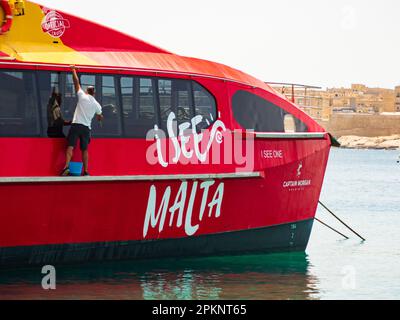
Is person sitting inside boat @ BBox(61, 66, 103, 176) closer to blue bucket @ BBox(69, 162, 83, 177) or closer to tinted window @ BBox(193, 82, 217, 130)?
blue bucket @ BBox(69, 162, 83, 177)

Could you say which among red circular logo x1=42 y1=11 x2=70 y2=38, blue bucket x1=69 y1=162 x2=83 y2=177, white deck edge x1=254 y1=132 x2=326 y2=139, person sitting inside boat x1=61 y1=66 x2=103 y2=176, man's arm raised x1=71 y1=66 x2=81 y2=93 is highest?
red circular logo x1=42 y1=11 x2=70 y2=38

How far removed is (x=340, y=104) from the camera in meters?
187

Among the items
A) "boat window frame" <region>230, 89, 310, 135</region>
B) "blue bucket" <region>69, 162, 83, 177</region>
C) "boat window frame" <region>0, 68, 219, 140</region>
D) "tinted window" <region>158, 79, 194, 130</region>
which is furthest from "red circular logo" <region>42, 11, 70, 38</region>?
"boat window frame" <region>230, 89, 310, 135</region>

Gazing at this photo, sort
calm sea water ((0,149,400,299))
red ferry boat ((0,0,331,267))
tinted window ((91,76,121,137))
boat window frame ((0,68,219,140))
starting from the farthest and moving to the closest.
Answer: tinted window ((91,76,121,137)) < calm sea water ((0,149,400,299)) < boat window frame ((0,68,219,140)) < red ferry boat ((0,0,331,267))

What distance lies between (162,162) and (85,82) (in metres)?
1.52

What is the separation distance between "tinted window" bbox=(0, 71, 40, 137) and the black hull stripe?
147cm

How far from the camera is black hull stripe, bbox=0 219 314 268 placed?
42.0ft

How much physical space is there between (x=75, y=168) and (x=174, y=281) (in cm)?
226

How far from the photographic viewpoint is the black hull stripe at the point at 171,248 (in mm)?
12789

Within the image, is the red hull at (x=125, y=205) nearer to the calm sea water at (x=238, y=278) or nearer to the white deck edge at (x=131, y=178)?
the white deck edge at (x=131, y=178)

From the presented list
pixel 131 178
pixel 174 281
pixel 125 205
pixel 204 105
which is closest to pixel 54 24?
pixel 131 178

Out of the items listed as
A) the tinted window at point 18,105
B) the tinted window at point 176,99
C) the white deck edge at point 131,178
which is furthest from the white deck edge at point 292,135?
the tinted window at point 18,105

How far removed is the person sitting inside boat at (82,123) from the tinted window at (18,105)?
450 mm
